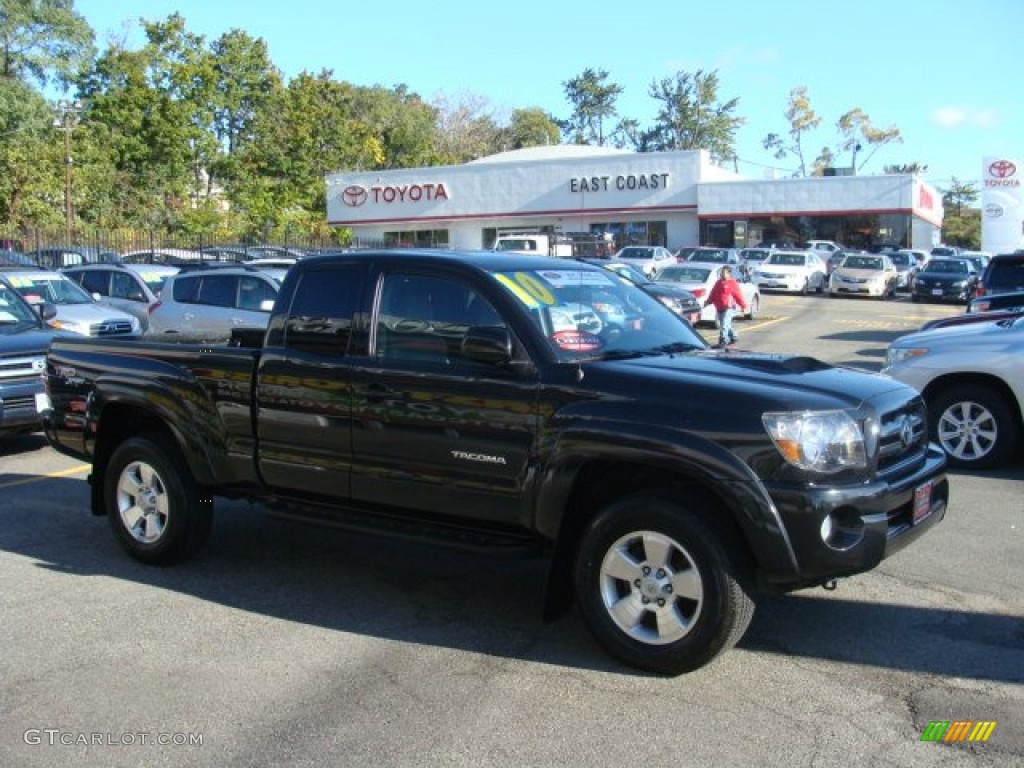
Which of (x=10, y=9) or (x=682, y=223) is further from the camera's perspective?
(x=10, y=9)

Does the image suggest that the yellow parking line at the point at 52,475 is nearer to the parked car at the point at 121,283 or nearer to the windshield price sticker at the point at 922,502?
the windshield price sticker at the point at 922,502

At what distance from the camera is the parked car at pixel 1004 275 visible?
16359mm

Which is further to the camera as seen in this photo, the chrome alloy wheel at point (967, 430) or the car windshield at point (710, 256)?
the car windshield at point (710, 256)

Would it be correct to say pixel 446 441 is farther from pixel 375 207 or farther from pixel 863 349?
pixel 375 207

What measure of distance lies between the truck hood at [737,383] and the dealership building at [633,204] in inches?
1618

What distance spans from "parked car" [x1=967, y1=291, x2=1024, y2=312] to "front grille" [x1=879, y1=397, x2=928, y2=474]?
9.73m

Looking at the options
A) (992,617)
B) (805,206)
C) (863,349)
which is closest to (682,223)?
(805,206)

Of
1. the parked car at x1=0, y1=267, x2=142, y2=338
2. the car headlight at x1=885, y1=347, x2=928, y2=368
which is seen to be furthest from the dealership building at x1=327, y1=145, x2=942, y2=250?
the car headlight at x1=885, y1=347, x2=928, y2=368

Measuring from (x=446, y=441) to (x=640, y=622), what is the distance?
129cm

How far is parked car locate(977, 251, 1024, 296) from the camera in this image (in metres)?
Result: 16.4

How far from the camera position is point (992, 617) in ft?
17.1

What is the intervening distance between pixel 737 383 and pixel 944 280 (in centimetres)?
3139

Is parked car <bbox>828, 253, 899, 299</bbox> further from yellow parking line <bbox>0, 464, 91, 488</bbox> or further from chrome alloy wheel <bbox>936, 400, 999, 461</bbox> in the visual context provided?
yellow parking line <bbox>0, 464, 91, 488</bbox>


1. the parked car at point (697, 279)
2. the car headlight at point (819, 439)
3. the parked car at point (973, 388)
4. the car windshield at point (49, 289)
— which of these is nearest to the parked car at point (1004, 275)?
the parked car at point (697, 279)
